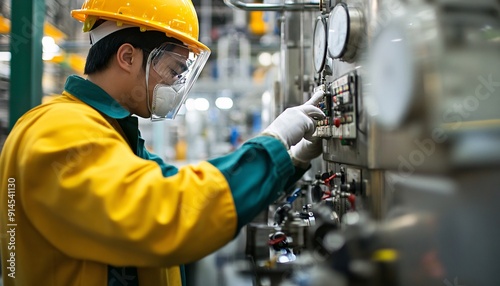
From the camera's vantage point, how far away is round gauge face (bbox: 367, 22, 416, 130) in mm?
705

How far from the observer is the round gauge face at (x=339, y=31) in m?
0.97

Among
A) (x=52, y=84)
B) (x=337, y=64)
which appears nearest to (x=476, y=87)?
(x=337, y=64)

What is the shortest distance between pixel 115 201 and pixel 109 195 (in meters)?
0.02

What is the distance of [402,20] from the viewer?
75cm

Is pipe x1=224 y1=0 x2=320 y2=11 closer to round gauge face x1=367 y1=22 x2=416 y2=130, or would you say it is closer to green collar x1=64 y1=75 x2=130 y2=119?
green collar x1=64 y1=75 x2=130 y2=119

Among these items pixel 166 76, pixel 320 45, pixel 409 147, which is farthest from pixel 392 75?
pixel 166 76

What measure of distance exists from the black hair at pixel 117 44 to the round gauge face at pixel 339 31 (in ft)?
1.66

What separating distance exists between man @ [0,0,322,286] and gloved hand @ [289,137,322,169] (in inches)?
8.7

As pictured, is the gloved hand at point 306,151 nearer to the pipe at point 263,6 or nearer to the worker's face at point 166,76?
the worker's face at point 166,76

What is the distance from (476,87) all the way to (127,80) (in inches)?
35.0

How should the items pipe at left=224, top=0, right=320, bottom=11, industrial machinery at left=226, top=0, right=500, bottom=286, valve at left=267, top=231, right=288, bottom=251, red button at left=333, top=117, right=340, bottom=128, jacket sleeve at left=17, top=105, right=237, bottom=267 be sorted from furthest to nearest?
pipe at left=224, top=0, right=320, bottom=11 → valve at left=267, top=231, right=288, bottom=251 → red button at left=333, top=117, right=340, bottom=128 → jacket sleeve at left=17, top=105, right=237, bottom=267 → industrial machinery at left=226, top=0, right=500, bottom=286

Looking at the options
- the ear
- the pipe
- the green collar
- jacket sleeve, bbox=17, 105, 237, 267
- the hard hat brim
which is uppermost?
the pipe

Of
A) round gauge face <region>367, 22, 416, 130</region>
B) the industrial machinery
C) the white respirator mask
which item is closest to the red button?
the industrial machinery

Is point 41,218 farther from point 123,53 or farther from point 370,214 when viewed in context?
point 370,214
